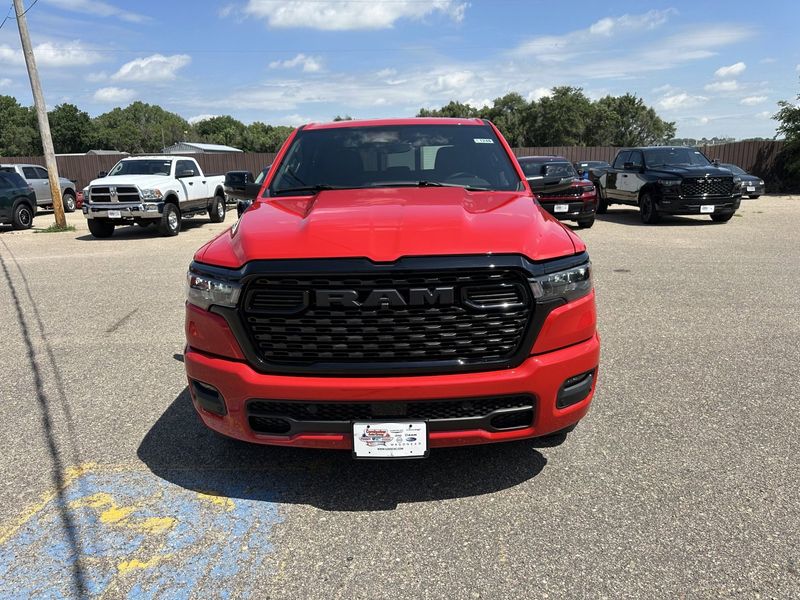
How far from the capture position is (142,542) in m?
2.58

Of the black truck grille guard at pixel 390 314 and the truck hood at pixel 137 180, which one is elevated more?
the truck hood at pixel 137 180

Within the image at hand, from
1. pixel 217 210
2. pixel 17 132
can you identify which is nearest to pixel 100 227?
pixel 217 210

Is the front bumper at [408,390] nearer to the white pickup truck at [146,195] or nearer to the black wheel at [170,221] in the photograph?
the white pickup truck at [146,195]

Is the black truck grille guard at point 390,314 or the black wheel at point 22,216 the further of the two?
the black wheel at point 22,216

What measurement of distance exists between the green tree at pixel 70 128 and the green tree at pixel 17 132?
137 inches

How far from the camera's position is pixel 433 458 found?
3.26 meters

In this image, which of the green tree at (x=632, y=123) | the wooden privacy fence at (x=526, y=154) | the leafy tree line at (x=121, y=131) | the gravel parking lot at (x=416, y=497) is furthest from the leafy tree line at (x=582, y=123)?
the gravel parking lot at (x=416, y=497)

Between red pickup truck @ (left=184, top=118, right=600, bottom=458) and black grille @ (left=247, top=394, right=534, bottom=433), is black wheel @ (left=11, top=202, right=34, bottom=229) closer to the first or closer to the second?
red pickup truck @ (left=184, top=118, right=600, bottom=458)

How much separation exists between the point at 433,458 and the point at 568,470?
28.9 inches

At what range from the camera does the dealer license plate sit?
2596mm

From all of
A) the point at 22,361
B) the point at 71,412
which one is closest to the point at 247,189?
the point at 71,412

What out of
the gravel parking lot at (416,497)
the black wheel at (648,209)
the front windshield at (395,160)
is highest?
the front windshield at (395,160)

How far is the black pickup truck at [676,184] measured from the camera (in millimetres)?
14094

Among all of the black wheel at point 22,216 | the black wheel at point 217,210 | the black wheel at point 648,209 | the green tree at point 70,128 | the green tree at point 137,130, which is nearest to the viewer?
the black wheel at point 648,209
